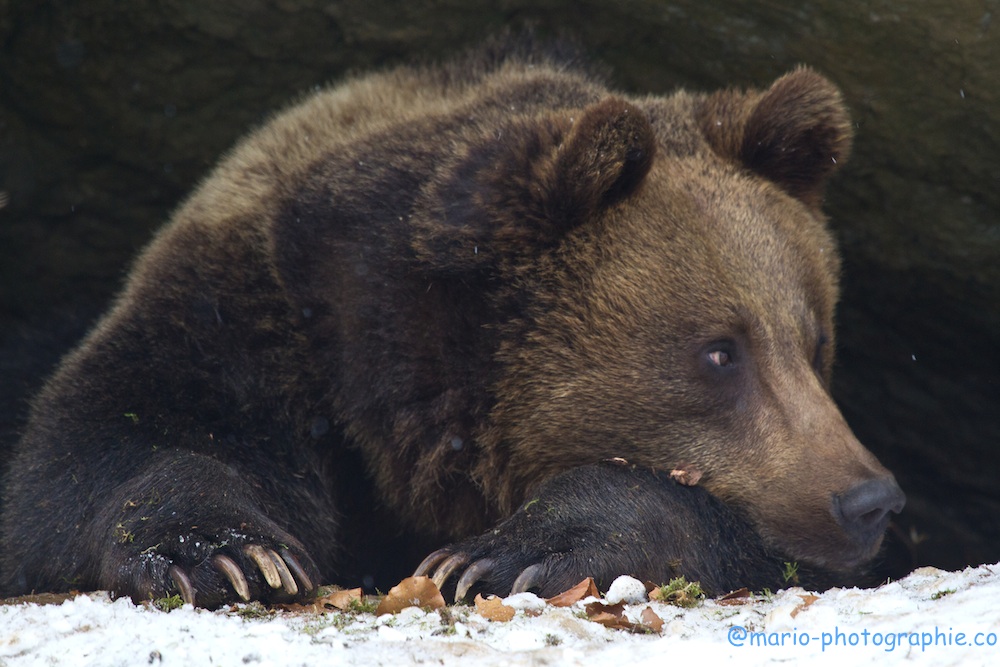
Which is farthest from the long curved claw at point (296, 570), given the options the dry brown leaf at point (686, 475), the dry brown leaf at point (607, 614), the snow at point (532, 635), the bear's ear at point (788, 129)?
the bear's ear at point (788, 129)

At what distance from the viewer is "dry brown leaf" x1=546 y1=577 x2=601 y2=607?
11.3ft

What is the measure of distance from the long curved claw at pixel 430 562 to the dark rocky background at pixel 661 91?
2.97 metres

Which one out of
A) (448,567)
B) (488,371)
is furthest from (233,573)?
(488,371)

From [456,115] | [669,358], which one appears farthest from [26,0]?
[669,358]

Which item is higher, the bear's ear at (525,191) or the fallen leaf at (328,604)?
the bear's ear at (525,191)

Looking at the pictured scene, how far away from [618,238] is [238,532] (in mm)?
1851

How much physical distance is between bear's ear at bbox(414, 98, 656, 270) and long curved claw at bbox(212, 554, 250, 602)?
140 centimetres

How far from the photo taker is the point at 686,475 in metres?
4.18

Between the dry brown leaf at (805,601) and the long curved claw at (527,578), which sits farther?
the long curved claw at (527,578)

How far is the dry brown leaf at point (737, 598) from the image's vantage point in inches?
138

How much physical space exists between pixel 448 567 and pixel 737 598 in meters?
0.98

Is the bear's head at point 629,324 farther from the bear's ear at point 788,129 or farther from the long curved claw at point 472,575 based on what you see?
the long curved claw at point 472,575

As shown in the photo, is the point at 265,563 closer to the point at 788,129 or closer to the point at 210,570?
the point at 210,570

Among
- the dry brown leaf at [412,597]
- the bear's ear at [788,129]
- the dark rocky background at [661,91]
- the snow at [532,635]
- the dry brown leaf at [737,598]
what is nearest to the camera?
the snow at [532,635]
